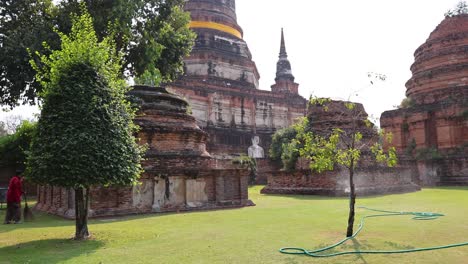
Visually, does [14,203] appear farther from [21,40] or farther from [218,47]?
[218,47]

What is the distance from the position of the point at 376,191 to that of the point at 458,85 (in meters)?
14.1

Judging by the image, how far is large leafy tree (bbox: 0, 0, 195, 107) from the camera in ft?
59.7

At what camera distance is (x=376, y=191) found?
61.1ft

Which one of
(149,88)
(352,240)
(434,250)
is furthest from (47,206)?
(434,250)

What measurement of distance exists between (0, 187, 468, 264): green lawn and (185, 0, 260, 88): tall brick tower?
31.5 m

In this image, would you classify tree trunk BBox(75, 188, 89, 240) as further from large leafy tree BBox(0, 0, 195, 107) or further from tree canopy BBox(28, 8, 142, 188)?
large leafy tree BBox(0, 0, 195, 107)

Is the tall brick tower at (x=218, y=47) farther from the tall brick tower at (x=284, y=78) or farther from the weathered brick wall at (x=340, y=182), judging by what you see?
the weathered brick wall at (x=340, y=182)

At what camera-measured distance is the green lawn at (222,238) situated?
5.99 meters

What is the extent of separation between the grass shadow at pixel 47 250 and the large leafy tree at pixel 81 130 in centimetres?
56

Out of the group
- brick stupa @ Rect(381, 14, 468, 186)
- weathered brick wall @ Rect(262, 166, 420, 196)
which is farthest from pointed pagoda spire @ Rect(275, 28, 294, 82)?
weathered brick wall @ Rect(262, 166, 420, 196)

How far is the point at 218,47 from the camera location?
42.1 metres

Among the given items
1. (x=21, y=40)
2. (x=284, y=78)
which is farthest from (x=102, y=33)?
(x=284, y=78)

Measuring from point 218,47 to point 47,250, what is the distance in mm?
37021

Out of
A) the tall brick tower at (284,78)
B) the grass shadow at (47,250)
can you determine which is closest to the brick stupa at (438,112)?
the tall brick tower at (284,78)
